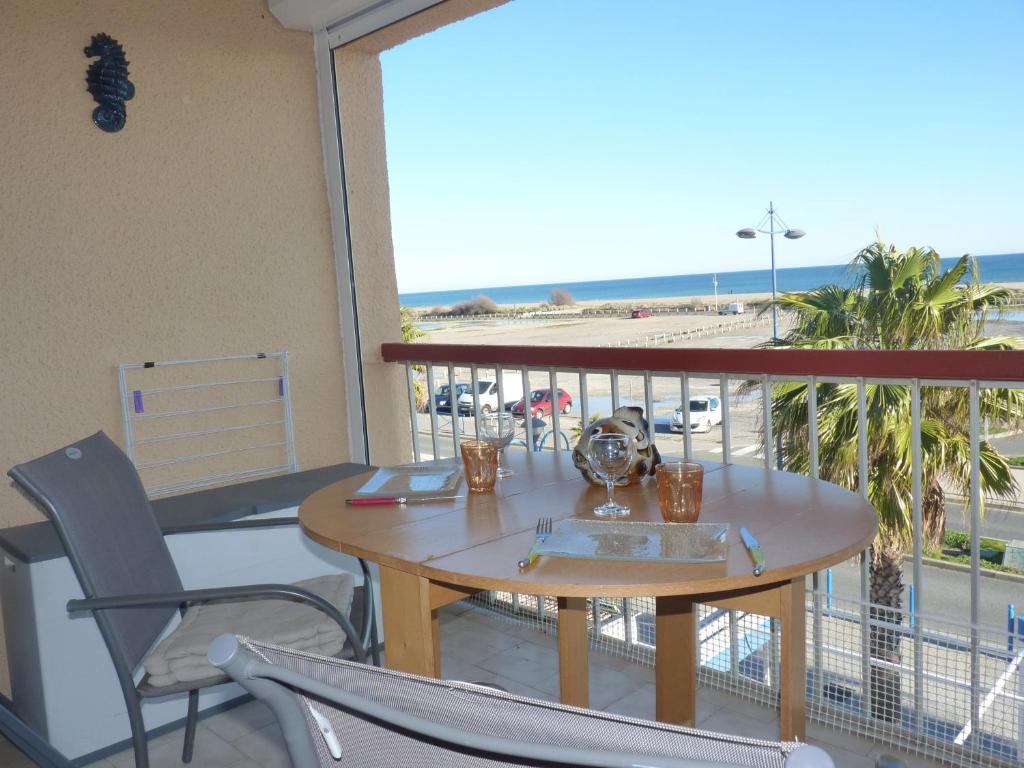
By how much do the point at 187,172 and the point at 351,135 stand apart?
0.76 meters

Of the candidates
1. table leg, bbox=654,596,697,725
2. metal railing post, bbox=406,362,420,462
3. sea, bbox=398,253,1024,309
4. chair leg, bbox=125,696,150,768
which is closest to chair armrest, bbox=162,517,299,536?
chair leg, bbox=125,696,150,768

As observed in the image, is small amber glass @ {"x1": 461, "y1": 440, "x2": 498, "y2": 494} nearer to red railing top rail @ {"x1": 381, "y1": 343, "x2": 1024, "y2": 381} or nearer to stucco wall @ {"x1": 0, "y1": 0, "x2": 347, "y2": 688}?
red railing top rail @ {"x1": 381, "y1": 343, "x2": 1024, "y2": 381}

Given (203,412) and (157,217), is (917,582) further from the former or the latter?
(157,217)

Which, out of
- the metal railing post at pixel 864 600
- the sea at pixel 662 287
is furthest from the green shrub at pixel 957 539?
the metal railing post at pixel 864 600

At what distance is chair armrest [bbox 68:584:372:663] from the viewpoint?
1497 mm

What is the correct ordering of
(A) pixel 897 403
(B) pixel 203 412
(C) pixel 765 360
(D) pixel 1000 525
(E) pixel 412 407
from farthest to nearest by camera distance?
(D) pixel 1000 525 < (A) pixel 897 403 < (E) pixel 412 407 < (B) pixel 203 412 < (C) pixel 765 360

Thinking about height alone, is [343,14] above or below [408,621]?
above

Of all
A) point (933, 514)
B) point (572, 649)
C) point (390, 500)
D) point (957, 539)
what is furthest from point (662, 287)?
point (390, 500)

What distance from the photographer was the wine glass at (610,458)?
1.45 meters

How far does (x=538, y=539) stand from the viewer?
1.29 meters

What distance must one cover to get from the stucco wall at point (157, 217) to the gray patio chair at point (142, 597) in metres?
1.02

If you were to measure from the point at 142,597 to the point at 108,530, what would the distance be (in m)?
0.23

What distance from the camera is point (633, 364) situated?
2.51 m

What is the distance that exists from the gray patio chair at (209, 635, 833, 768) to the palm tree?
5341mm
